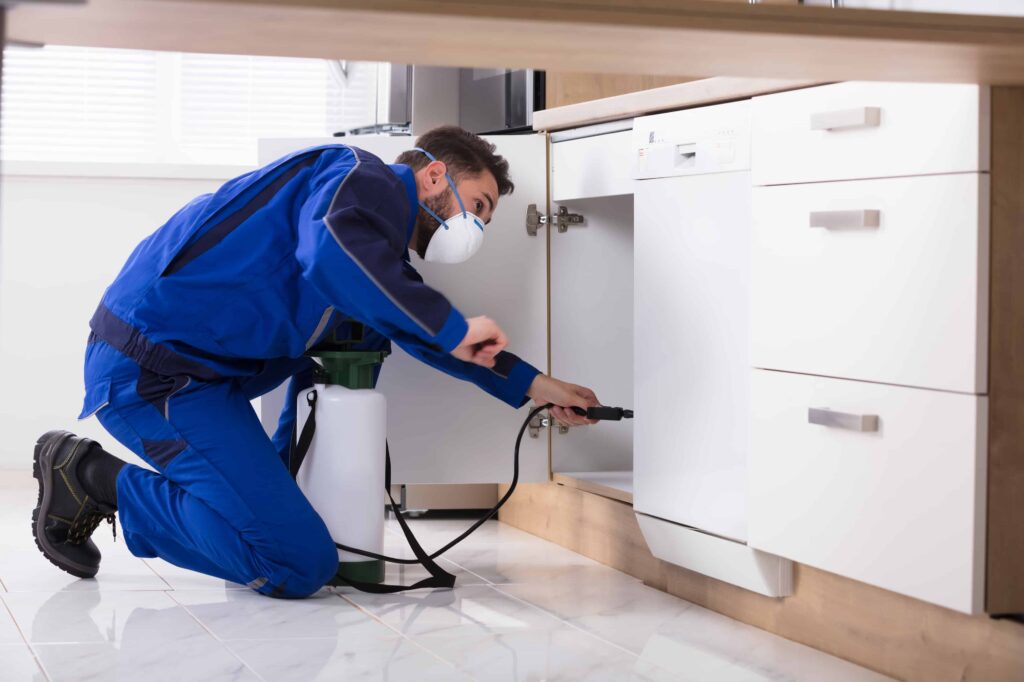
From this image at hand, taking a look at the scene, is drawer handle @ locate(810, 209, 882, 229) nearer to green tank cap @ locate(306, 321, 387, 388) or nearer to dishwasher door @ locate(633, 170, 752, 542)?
dishwasher door @ locate(633, 170, 752, 542)

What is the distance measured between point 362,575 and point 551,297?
23.6 inches

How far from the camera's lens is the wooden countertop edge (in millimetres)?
1659

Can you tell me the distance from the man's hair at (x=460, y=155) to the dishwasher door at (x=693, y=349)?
0.85 feet

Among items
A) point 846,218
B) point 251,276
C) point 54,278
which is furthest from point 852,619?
point 54,278

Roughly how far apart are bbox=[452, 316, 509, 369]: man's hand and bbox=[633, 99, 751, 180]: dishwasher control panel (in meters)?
0.35

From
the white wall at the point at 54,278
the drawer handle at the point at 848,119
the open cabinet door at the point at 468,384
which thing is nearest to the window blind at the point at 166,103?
the white wall at the point at 54,278

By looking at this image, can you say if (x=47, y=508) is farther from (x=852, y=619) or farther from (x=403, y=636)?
(x=852, y=619)

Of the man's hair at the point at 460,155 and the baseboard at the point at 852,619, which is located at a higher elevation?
the man's hair at the point at 460,155

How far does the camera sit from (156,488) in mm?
1965

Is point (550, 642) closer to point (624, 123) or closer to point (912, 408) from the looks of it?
point (912, 408)

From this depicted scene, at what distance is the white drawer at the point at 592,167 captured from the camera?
78.5 inches

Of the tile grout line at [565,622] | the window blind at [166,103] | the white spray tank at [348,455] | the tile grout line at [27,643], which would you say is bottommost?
the tile grout line at [565,622]

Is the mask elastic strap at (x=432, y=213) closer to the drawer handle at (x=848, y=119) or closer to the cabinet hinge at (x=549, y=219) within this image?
the cabinet hinge at (x=549, y=219)

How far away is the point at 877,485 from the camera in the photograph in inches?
58.0
